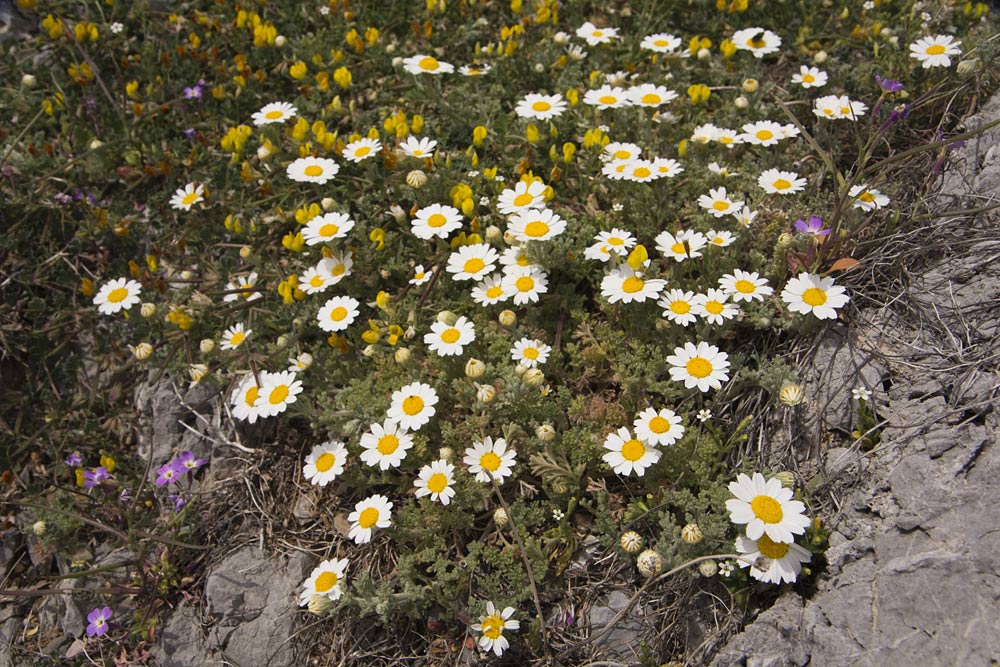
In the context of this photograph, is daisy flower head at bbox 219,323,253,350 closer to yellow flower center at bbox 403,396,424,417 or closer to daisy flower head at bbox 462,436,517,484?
yellow flower center at bbox 403,396,424,417

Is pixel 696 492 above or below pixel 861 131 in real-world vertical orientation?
below

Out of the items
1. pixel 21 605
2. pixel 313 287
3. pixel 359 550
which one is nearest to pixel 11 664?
pixel 21 605

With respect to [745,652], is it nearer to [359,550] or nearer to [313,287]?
[359,550]

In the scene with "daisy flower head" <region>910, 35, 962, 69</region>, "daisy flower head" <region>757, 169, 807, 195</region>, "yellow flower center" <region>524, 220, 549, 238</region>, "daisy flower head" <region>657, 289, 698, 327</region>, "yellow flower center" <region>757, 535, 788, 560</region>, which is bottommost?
"yellow flower center" <region>757, 535, 788, 560</region>

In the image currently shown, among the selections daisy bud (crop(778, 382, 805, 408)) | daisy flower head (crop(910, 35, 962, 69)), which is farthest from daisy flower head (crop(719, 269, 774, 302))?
daisy flower head (crop(910, 35, 962, 69))

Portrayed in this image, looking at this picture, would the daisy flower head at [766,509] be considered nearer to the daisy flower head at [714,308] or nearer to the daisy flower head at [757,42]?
the daisy flower head at [714,308]

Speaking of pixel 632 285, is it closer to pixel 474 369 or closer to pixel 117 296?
pixel 474 369
